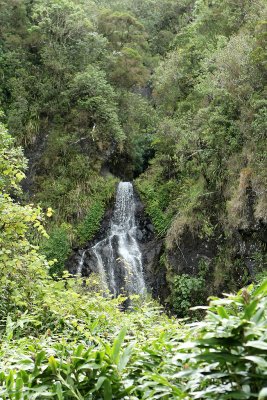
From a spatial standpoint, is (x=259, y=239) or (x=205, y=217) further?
(x=205, y=217)

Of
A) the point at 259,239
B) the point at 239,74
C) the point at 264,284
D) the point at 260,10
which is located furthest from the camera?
the point at 260,10

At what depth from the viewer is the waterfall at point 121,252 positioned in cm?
1471

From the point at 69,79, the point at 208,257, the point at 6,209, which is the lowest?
the point at 208,257

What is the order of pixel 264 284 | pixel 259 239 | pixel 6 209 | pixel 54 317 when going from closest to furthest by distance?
pixel 264 284 → pixel 54 317 → pixel 6 209 → pixel 259 239

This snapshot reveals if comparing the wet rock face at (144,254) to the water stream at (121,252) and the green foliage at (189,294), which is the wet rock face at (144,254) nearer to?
the water stream at (121,252)

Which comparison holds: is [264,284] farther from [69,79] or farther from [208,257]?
[69,79]

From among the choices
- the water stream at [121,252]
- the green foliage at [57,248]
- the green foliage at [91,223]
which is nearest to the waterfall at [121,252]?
the water stream at [121,252]

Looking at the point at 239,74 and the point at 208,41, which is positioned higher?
the point at 208,41

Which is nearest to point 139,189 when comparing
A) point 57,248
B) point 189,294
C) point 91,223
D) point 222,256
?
point 91,223

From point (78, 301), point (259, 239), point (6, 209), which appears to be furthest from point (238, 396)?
point (259, 239)

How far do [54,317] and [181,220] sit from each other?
32.3ft

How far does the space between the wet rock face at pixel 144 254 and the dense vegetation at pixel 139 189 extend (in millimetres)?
335

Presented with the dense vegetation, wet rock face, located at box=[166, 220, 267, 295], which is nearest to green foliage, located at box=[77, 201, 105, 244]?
the dense vegetation

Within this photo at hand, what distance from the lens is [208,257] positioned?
1334cm
